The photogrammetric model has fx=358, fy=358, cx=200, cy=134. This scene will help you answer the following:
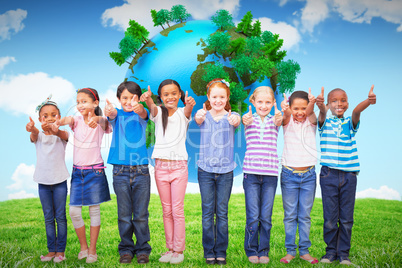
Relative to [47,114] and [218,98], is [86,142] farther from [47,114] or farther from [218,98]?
[218,98]

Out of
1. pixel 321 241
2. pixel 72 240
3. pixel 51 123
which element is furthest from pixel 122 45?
pixel 321 241

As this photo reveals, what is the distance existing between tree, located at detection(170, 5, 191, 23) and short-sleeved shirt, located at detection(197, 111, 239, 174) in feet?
8.53

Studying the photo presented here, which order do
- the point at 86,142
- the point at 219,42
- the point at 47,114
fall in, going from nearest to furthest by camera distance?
1. the point at 86,142
2. the point at 47,114
3. the point at 219,42

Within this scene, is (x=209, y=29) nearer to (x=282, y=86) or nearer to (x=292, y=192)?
(x=282, y=86)

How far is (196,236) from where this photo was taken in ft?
18.2

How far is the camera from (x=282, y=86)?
5.75 m

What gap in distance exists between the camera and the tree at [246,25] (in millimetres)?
5830

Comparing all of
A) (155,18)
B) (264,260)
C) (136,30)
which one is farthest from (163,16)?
(264,260)

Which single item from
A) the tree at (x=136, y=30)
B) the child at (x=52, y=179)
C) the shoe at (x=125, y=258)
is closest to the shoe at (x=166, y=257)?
the shoe at (x=125, y=258)

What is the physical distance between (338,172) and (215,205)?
4.83 feet

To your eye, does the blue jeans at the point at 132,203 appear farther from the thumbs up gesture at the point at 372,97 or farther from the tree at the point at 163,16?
the tree at the point at 163,16

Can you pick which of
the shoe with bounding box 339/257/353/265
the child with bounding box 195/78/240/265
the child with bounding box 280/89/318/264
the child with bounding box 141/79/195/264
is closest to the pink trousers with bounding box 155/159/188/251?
the child with bounding box 141/79/195/264

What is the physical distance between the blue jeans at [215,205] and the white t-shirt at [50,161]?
1757mm

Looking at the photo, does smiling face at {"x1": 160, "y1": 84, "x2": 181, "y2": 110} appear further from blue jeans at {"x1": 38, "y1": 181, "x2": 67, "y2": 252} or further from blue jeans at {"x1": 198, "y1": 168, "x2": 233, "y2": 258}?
blue jeans at {"x1": 38, "y1": 181, "x2": 67, "y2": 252}
